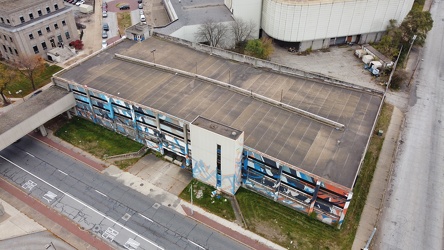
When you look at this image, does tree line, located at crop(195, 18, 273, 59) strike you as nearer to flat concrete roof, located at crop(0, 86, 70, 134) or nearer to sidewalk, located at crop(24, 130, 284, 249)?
flat concrete roof, located at crop(0, 86, 70, 134)

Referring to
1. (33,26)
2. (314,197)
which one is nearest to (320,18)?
(314,197)

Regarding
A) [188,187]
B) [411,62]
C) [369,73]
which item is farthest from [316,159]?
[411,62]

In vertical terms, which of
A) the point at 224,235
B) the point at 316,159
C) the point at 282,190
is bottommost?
the point at 224,235

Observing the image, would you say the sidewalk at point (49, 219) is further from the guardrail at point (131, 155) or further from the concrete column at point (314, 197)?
the concrete column at point (314, 197)

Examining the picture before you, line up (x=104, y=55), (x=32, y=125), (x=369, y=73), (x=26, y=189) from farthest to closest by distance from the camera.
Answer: (x=369, y=73)
(x=104, y=55)
(x=32, y=125)
(x=26, y=189)

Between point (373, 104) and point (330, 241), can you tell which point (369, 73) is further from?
point (330, 241)

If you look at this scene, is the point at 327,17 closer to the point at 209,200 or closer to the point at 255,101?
the point at 255,101

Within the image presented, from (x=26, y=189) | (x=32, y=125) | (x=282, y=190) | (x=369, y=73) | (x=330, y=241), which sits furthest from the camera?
(x=369, y=73)

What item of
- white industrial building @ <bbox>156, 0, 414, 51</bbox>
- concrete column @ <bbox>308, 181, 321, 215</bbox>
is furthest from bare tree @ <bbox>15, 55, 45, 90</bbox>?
concrete column @ <bbox>308, 181, 321, 215</bbox>
